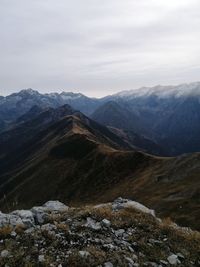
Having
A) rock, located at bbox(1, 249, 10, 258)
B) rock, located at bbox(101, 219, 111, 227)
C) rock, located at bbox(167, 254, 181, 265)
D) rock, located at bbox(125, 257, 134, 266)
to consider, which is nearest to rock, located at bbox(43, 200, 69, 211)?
rock, located at bbox(101, 219, 111, 227)

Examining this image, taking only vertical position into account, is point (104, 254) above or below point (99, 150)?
above

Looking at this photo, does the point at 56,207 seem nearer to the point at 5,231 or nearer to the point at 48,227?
the point at 48,227

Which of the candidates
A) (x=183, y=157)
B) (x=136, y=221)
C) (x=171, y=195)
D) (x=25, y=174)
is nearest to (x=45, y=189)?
(x=25, y=174)

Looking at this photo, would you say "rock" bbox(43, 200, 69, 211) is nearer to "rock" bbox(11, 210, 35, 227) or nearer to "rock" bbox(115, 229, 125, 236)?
"rock" bbox(11, 210, 35, 227)

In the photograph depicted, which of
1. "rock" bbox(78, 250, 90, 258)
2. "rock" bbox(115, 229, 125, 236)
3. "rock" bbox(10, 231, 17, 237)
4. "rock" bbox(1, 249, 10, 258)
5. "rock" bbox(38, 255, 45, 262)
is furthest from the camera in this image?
"rock" bbox(115, 229, 125, 236)

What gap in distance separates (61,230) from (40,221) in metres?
1.60

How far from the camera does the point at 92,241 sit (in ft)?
52.3

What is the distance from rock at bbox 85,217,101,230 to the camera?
56.2ft

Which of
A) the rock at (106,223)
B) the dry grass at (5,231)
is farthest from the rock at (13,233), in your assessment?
the rock at (106,223)

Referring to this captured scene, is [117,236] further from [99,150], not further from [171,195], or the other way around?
[99,150]

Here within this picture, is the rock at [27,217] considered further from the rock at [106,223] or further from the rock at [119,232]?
the rock at [119,232]

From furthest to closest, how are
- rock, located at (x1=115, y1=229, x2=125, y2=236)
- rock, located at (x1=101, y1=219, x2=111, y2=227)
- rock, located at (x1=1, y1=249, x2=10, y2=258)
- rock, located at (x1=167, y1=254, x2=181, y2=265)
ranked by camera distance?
rock, located at (x1=101, y1=219, x2=111, y2=227), rock, located at (x1=115, y1=229, x2=125, y2=236), rock, located at (x1=167, y1=254, x2=181, y2=265), rock, located at (x1=1, y1=249, x2=10, y2=258)

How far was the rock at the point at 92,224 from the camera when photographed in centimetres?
1713

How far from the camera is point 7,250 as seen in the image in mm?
14906
